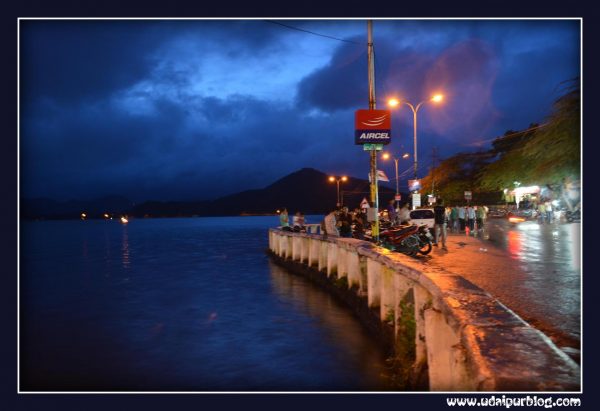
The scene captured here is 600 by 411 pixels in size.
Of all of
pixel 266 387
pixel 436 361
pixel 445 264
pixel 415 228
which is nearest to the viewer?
pixel 436 361

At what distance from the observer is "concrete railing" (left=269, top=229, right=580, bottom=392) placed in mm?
4590

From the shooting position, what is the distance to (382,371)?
1019cm

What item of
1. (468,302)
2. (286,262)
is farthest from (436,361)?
(286,262)

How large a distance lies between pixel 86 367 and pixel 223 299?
961cm

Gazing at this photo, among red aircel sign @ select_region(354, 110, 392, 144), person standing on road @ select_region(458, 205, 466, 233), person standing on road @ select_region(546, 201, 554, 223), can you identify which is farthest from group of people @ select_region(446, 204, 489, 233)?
red aircel sign @ select_region(354, 110, 392, 144)

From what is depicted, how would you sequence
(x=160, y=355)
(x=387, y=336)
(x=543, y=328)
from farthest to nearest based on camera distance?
(x=160, y=355) < (x=387, y=336) < (x=543, y=328)

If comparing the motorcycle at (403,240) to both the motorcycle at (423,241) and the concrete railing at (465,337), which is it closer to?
the motorcycle at (423,241)

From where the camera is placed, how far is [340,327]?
14.4 m

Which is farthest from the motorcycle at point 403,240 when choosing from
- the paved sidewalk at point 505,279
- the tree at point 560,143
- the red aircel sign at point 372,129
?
the tree at point 560,143

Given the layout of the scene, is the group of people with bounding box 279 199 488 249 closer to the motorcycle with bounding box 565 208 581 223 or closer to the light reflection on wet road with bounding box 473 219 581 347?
the light reflection on wet road with bounding box 473 219 581 347

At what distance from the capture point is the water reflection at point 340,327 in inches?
407

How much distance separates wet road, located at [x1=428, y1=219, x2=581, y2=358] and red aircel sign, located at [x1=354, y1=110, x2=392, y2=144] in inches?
173

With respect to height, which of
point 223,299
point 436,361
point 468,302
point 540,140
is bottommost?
point 223,299

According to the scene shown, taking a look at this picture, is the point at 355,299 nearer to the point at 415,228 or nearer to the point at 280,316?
the point at 280,316
